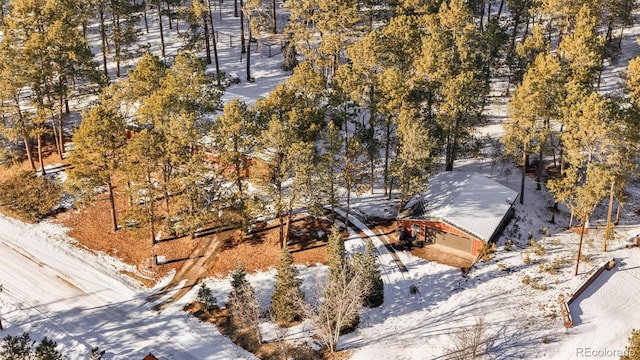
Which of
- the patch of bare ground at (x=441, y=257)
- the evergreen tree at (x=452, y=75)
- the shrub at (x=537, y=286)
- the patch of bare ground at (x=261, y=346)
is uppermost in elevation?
the evergreen tree at (x=452, y=75)

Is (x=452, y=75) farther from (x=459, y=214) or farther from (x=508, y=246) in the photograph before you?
(x=508, y=246)

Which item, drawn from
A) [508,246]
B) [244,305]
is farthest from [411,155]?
[244,305]

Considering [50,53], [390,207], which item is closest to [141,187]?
[50,53]

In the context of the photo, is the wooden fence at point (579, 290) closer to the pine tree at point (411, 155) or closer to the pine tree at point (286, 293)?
the pine tree at point (411, 155)

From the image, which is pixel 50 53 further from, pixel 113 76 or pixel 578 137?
pixel 578 137

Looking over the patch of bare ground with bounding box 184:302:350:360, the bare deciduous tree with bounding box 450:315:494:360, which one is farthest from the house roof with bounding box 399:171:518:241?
the patch of bare ground with bounding box 184:302:350:360

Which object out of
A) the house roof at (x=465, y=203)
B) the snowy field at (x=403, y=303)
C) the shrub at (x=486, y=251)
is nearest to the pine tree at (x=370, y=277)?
the snowy field at (x=403, y=303)
